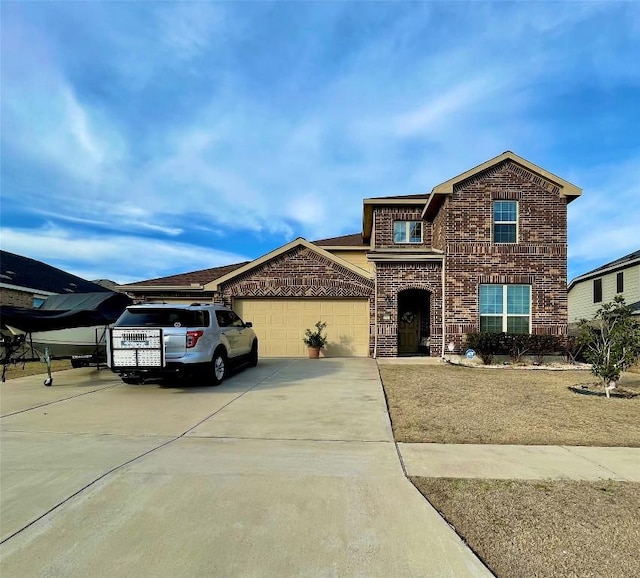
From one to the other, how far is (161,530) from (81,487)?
4.08 ft

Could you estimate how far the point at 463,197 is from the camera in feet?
50.2

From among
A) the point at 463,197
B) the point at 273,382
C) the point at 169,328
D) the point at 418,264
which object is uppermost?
the point at 463,197

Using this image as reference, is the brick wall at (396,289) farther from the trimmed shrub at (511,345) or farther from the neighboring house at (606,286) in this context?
the neighboring house at (606,286)

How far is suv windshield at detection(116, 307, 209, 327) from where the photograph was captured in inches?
358

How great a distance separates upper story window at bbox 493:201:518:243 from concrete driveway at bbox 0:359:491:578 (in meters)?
10.2

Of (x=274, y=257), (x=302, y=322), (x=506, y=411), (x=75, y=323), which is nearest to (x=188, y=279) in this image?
(x=274, y=257)

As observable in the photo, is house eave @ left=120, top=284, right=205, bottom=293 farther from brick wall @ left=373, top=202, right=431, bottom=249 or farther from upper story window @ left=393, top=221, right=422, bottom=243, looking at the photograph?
upper story window @ left=393, top=221, right=422, bottom=243

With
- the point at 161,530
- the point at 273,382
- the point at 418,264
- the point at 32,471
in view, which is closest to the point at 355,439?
the point at 161,530

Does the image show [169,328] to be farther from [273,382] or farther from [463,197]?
[463,197]

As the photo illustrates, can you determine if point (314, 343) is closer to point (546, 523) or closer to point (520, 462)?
point (520, 462)

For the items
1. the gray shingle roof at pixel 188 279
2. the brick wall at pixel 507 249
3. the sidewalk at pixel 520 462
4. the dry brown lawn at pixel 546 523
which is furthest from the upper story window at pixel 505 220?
the dry brown lawn at pixel 546 523

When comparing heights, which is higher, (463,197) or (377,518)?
(463,197)

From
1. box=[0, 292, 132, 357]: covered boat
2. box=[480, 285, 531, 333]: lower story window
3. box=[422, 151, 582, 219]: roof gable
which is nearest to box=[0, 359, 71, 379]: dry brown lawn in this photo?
box=[0, 292, 132, 357]: covered boat

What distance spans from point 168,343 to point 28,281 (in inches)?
726
